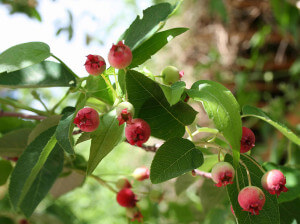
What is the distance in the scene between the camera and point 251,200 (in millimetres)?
469

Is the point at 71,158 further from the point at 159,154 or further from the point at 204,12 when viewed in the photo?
the point at 204,12

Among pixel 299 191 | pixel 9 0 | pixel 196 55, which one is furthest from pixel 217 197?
pixel 196 55

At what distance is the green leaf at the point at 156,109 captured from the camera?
50 centimetres

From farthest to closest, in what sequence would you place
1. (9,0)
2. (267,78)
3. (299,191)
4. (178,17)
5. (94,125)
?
(178,17)
(267,78)
(9,0)
(299,191)
(94,125)

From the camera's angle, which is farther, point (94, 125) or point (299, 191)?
point (299, 191)

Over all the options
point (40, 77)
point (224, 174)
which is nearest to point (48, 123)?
point (40, 77)

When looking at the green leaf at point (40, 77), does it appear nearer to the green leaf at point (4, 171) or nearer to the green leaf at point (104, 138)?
the green leaf at point (104, 138)

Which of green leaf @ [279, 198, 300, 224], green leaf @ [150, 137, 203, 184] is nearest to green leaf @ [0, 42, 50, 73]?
green leaf @ [150, 137, 203, 184]

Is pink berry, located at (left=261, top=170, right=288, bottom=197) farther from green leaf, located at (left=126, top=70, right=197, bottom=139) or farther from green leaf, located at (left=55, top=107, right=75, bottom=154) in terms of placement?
green leaf, located at (left=55, top=107, right=75, bottom=154)

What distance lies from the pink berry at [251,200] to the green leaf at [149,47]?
24 cm

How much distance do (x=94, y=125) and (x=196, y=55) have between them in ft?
6.52

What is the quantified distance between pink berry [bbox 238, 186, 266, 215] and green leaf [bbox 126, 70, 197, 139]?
0.13 metres

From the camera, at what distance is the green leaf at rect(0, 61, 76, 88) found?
535mm

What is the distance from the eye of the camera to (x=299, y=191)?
634 mm
